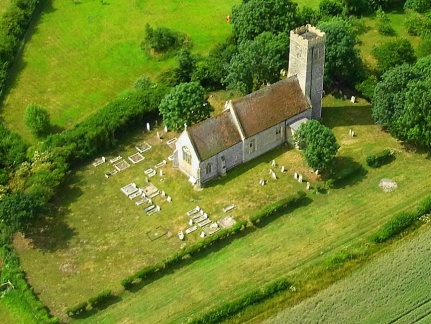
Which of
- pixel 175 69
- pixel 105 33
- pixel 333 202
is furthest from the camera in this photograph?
pixel 105 33

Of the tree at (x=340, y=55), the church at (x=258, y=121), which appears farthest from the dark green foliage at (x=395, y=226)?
the tree at (x=340, y=55)

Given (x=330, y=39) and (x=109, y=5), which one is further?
(x=109, y=5)

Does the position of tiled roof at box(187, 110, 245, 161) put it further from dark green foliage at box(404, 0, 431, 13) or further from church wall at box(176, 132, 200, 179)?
dark green foliage at box(404, 0, 431, 13)

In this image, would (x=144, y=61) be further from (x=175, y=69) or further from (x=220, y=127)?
(x=220, y=127)

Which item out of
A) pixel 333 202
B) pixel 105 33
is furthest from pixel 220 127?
pixel 105 33

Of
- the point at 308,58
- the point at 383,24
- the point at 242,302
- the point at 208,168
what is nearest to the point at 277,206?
the point at 208,168
